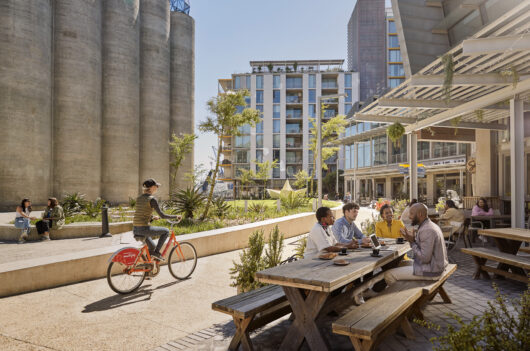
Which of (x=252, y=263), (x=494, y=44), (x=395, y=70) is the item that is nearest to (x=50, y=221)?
(x=252, y=263)

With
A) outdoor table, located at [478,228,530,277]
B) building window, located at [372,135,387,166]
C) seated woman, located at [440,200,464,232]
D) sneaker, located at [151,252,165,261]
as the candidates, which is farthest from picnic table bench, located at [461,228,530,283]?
building window, located at [372,135,387,166]

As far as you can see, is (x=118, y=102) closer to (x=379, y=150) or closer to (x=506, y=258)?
(x=506, y=258)

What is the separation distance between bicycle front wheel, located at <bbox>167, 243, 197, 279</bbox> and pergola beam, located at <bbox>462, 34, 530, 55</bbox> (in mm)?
6685

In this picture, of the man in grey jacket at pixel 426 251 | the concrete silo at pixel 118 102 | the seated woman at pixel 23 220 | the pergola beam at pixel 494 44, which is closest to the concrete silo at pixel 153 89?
the concrete silo at pixel 118 102

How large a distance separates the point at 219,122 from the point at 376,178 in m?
38.2

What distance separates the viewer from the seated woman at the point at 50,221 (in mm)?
11797

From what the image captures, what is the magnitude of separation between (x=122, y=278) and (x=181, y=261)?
123cm

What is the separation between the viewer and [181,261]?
6.83 metres

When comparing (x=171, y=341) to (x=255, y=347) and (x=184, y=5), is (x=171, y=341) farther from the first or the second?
(x=184, y=5)

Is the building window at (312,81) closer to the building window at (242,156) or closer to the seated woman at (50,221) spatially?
the building window at (242,156)

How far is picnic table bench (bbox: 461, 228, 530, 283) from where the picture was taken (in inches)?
232

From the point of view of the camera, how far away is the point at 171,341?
4031 millimetres

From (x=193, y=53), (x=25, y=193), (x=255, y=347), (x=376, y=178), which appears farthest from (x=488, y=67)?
(x=376, y=178)

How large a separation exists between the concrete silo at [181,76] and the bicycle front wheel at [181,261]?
25896mm
